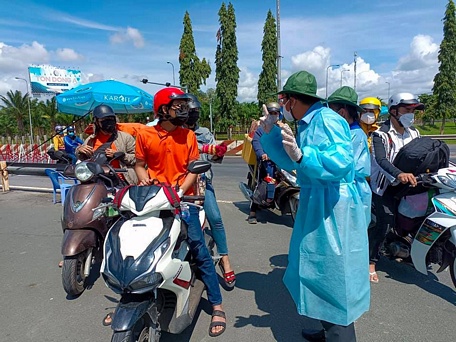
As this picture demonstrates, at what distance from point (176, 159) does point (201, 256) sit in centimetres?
79

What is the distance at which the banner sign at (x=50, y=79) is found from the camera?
147 feet

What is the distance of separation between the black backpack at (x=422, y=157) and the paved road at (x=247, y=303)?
0.98 m

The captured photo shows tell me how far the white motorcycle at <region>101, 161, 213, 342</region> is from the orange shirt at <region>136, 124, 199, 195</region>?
1.19 feet

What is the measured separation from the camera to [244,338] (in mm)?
2711

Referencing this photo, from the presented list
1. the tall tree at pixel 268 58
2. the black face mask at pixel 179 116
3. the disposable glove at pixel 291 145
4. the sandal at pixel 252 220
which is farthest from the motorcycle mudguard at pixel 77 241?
the tall tree at pixel 268 58

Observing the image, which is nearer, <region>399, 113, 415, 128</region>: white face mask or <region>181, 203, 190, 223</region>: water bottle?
<region>181, 203, 190, 223</region>: water bottle

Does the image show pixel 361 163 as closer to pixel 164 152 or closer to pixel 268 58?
pixel 164 152

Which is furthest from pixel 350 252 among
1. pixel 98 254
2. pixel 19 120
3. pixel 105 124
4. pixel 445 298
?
pixel 19 120

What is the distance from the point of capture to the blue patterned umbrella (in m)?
8.27

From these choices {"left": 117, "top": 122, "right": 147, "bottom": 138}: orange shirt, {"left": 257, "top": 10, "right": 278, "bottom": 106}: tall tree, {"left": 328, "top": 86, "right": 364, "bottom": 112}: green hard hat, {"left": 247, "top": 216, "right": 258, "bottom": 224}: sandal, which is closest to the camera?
{"left": 328, "top": 86, "right": 364, "bottom": 112}: green hard hat

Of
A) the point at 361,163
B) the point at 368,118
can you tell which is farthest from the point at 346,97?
the point at 368,118

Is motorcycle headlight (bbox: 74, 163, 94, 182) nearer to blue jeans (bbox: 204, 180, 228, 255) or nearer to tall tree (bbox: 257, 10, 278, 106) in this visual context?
blue jeans (bbox: 204, 180, 228, 255)

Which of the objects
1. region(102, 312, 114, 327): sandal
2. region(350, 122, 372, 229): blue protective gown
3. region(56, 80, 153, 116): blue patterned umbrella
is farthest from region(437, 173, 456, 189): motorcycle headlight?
region(56, 80, 153, 116): blue patterned umbrella

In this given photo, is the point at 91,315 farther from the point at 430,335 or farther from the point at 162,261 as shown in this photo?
the point at 430,335
